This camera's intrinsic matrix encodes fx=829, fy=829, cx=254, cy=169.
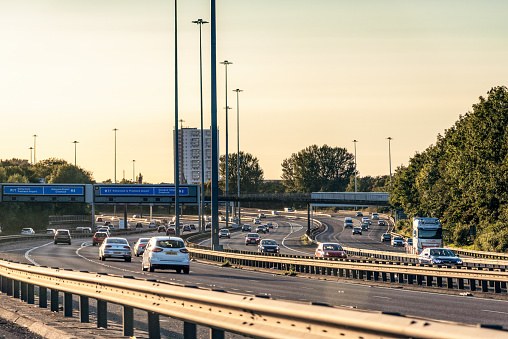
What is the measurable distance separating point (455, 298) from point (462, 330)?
18971 millimetres

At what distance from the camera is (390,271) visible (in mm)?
29781

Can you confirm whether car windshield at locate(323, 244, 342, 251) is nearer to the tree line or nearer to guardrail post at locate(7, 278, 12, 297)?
the tree line

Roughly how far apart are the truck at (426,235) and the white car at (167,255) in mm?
32918

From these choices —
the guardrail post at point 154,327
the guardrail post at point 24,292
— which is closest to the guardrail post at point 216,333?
the guardrail post at point 154,327

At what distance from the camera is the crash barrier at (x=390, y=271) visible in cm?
2588

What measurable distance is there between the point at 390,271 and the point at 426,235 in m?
34.5

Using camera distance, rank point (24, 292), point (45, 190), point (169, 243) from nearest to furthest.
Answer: point (24, 292)
point (169, 243)
point (45, 190)

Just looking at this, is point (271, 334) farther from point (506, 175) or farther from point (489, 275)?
point (506, 175)

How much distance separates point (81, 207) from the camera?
164 metres

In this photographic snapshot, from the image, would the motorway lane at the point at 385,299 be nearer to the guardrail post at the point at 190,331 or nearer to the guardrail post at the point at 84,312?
the guardrail post at the point at 84,312

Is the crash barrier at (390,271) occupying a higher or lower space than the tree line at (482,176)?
lower

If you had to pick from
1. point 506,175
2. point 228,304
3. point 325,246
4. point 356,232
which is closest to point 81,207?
point 356,232

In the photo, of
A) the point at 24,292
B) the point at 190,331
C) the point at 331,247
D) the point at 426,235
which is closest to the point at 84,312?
the point at 190,331

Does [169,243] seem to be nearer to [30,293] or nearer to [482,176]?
[30,293]
